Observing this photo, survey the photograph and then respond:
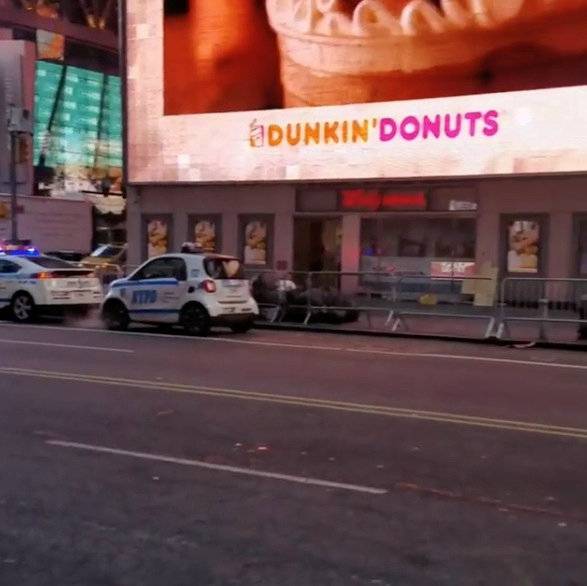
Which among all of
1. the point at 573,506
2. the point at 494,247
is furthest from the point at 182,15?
the point at 573,506

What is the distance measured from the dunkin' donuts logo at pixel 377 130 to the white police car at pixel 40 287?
8.30 meters

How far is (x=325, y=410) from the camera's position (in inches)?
357

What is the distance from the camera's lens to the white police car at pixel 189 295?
17.0 m

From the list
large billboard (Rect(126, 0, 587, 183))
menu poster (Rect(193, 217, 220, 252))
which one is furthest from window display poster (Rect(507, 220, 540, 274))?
menu poster (Rect(193, 217, 220, 252))

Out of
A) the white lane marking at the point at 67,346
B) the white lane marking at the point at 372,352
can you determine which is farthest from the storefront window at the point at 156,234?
the white lane marking at the point at 67,346

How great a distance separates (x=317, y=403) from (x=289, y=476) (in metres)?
2.97

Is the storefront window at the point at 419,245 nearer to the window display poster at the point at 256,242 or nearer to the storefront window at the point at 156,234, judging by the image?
the window display poster at the point at 256,242

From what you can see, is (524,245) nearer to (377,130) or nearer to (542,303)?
(377,130)

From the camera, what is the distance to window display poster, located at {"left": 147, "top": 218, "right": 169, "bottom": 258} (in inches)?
1149

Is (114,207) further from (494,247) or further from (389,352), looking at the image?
(389,352)

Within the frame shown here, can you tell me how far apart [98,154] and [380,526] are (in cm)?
5934

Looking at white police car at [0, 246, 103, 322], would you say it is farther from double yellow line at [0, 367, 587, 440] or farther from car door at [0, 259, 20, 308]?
double yellow line at [0, 367, 587, 440]

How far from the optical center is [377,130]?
24562 millimetres

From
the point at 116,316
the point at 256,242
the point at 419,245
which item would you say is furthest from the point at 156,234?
the point at 116,316
